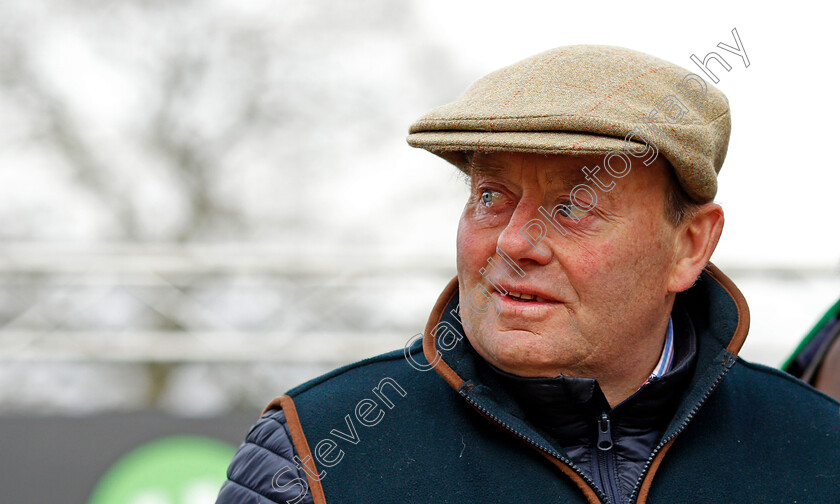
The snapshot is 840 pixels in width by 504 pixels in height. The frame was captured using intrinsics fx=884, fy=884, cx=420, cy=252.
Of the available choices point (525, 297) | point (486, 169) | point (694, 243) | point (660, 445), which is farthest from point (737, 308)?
point (486, 169)

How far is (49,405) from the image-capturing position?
8.20 metres

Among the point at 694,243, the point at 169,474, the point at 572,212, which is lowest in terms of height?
the point at 694,243

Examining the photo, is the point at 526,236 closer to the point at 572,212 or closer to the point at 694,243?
the point at 572,212

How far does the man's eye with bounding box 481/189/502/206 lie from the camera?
1.82 m

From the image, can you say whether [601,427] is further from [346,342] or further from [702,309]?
[346,342]

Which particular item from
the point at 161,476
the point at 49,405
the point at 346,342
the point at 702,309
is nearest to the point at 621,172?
the point at 702,309

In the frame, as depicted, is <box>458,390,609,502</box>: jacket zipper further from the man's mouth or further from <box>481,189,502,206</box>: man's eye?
<box>481,189,502,206</box>: man's eye

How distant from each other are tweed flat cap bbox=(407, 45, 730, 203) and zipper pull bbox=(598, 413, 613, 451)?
0.51 meters

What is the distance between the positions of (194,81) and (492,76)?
8482 mm

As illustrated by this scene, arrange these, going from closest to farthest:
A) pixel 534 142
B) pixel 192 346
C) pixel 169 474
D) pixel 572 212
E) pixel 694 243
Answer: pixel 534 142 < pixel 572 212 < pixel 694 243 < pixel 169 474 < pixel 192 346

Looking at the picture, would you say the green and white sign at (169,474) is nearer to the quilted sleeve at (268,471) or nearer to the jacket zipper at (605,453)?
the quilted sleeve at (268,471)

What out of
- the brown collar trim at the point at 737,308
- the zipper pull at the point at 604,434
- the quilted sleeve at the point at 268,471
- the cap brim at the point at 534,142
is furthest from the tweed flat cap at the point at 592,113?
the quilted sleeve at the point at 268,471

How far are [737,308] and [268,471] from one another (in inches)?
42.4

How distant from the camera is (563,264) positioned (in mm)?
1738
